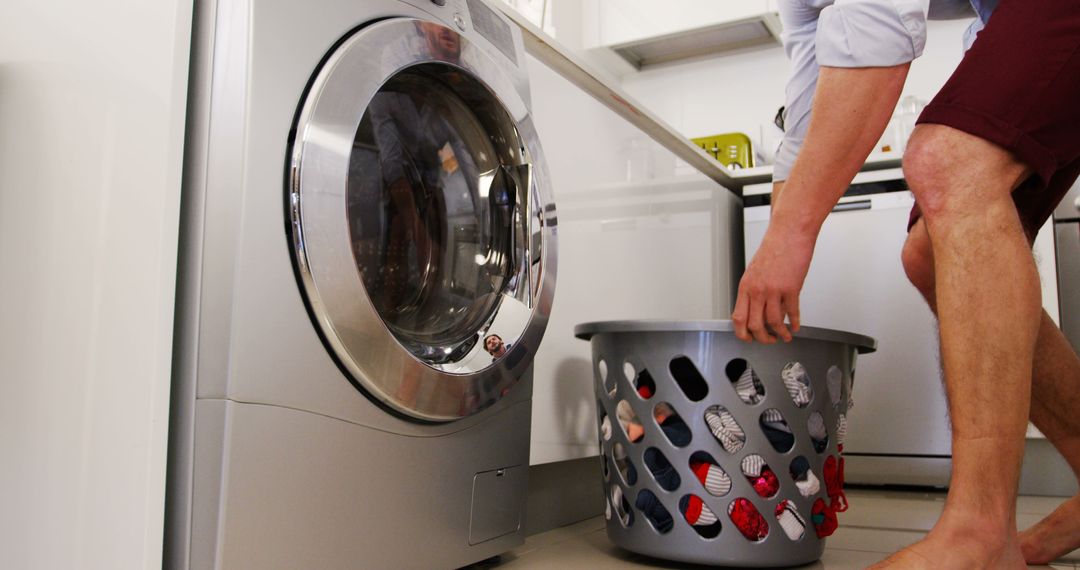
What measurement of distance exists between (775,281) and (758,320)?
0.16 feet

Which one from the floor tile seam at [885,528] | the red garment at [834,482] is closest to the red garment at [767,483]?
the red garment at [834,482]

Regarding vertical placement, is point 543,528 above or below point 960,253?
below

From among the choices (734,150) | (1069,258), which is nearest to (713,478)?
(1069,258)

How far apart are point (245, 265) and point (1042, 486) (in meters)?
1.99

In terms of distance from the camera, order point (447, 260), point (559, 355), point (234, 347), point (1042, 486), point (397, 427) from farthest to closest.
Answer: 1. point (1042, 486)
2. point (559, 355)
3. point (447, 260)
4. point (397, 427)
5. point (234, 347)

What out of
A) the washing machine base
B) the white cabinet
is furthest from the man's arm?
the white cabinet

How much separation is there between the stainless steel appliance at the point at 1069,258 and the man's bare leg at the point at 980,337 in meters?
1.40

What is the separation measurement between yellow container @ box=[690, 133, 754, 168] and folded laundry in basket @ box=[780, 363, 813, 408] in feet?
5.27

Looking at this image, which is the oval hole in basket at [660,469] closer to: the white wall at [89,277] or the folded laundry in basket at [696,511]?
the folded laundry in basket at [696,511]

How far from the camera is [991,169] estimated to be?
0.89m

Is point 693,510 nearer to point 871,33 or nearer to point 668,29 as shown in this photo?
point 871,33

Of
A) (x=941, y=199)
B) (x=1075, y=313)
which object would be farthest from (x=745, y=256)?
(x=941, y=199)

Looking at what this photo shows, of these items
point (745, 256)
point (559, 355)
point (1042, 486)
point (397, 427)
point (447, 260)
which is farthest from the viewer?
point (745, 256)

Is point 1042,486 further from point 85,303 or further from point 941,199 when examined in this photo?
point 85,303
